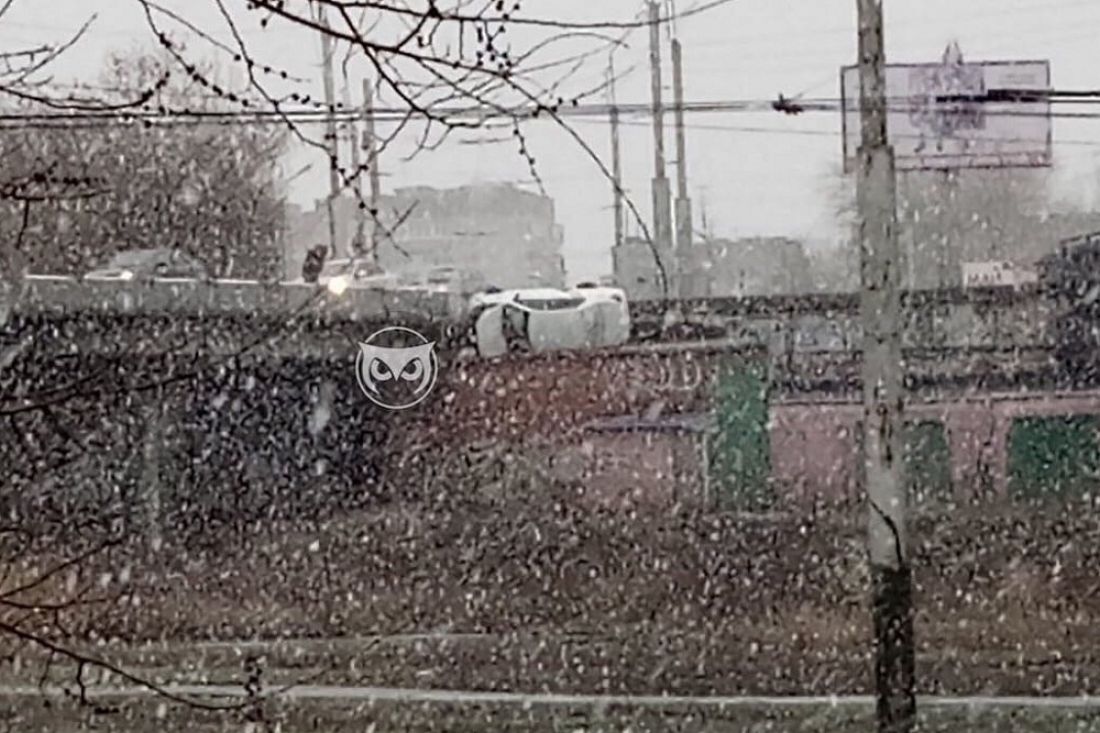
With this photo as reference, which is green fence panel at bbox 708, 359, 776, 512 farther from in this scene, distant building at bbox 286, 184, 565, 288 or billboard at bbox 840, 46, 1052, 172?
distant building at bbox 286, 184, 565, 288

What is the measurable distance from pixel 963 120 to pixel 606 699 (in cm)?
812

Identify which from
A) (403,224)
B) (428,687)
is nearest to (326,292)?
(403,224)

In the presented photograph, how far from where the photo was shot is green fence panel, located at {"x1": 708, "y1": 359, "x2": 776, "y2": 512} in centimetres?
3372

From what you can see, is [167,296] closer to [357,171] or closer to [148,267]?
[148,267]

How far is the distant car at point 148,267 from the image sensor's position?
28844 millimetres

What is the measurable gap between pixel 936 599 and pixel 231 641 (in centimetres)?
862

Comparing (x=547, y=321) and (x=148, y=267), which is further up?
(x=148, y=267)

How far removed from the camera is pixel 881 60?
13.0 metres

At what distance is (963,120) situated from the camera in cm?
2130

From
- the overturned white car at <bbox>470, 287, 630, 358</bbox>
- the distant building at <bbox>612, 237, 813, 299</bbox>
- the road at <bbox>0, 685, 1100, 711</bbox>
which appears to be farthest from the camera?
the distant building at <bbox>612, 237, 813, 299</bbox>

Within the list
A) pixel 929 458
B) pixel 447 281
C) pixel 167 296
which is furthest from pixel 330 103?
pixel 447 281

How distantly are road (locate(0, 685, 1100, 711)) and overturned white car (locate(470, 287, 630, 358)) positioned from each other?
1847 centimetres

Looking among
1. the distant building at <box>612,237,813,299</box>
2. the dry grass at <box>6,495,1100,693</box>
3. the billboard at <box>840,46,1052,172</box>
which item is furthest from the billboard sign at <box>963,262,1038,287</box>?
the billboard at <box>840,46,1052,172</box>

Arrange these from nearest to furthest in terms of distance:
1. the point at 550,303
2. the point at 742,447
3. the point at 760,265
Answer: the point at 742,447
the point at 550,303
the point at 760,265
